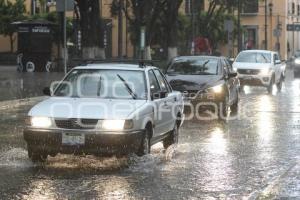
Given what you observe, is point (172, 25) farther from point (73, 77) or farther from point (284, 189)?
point (284, 189)

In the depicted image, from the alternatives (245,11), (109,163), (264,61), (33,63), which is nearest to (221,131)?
(109,163)

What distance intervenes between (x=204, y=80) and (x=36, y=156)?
8.40 meters

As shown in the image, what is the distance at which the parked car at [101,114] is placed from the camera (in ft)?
32.1

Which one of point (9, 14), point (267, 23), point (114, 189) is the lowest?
point (114, 189)

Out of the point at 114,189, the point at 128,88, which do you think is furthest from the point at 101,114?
the point at 114,189

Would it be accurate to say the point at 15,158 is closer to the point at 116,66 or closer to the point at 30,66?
the point at 116,66

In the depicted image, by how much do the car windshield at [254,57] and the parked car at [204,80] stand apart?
917 centimetres

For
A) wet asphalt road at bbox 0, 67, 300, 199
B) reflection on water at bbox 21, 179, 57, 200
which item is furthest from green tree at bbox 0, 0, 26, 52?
reflection on water at bbox 21, 179, 57, 200

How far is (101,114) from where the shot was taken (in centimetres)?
984

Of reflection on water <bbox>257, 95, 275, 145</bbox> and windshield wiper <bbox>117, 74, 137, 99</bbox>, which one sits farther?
reflection on water <bbox>257, 95, 275, 145</bbox>

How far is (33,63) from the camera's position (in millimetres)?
36719

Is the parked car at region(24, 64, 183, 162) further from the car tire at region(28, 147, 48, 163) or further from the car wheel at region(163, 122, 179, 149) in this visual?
the car wheel at region(163, 122, 179, 149)

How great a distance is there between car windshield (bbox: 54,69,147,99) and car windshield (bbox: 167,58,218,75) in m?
7.48

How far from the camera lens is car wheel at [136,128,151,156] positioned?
10358mm
